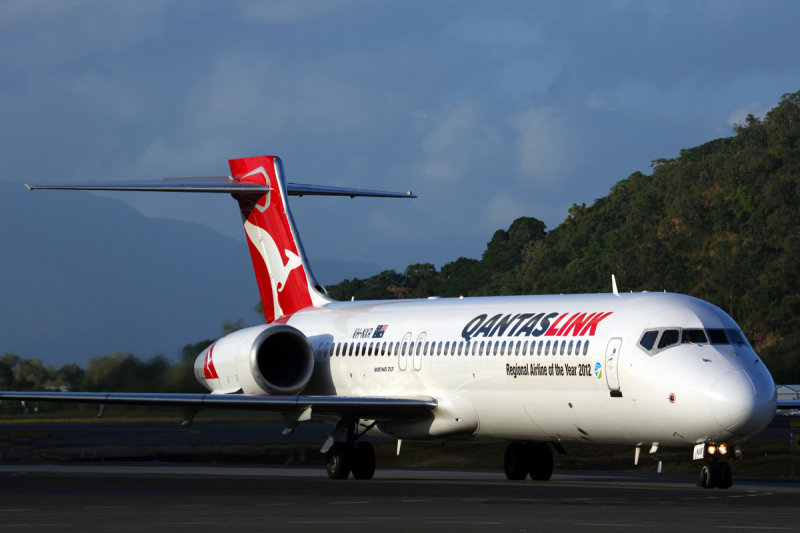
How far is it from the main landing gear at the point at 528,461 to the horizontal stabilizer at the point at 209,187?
31.2ft

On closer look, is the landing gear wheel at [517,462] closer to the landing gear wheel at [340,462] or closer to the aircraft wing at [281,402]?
the aircraft wing at [281,402]

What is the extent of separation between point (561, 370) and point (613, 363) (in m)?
1.18

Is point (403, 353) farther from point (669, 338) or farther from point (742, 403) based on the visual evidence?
point (742, 403)

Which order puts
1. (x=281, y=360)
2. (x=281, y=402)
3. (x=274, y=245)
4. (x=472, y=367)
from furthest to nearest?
(x=274, y=245)
(x=281, y=360)
(x=281, y=402)
(x=472, y=367)

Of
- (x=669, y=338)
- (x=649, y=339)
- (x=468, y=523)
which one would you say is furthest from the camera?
(x=649, y=339)

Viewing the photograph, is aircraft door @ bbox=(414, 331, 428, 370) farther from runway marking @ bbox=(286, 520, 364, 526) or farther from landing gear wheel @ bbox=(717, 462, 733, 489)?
runway marking @ bbox=(286, 520, 364, 526)

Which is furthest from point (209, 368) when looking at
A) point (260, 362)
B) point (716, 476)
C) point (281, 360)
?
point (716, 476)

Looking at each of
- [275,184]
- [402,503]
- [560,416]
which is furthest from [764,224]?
[402,503]

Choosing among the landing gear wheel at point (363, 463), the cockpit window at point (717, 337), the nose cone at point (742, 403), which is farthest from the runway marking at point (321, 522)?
the landing gear wheel at point (363, 463)

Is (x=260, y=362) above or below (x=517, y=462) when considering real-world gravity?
above

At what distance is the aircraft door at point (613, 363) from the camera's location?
23.0 m

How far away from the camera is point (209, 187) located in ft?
110

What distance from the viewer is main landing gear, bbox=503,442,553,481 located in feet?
89.5

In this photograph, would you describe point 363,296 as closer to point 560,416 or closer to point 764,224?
point 764,224
